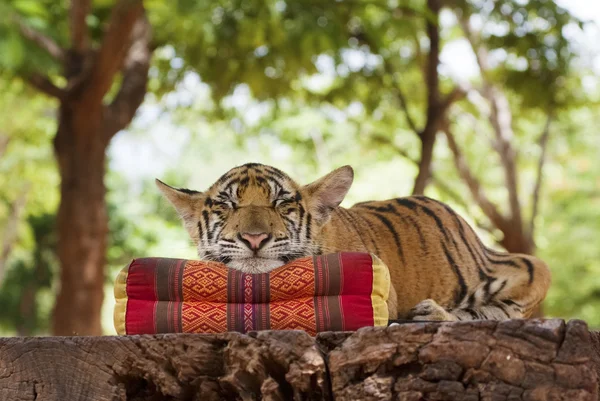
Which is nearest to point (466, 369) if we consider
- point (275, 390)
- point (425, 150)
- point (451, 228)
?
Answer: point (275, 390)

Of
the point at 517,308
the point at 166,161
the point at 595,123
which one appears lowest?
the point at 517,308

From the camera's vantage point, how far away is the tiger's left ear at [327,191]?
14.9 ft

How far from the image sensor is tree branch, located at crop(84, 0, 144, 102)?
12.1 meters

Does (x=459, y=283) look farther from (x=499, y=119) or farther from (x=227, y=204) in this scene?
(x=499, y=119)

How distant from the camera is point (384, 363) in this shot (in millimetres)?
2902

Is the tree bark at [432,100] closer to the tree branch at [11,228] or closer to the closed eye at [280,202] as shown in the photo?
the closed eye at [280,202]

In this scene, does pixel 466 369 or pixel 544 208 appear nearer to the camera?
pixel 466 369

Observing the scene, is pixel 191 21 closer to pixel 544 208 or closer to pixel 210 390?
pixel 210 390

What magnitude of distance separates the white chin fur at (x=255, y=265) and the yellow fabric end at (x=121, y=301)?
557 mm

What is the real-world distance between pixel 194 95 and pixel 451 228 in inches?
472

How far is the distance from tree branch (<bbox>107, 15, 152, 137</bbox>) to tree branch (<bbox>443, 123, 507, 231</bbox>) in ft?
16.3

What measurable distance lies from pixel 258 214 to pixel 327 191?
499mm

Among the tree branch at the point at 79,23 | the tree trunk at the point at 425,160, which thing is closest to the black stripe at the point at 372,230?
the tree trunk at the point at 425,160

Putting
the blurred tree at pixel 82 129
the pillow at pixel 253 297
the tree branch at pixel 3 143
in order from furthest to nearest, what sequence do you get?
the tree branch at pixel 3 143 < the blurred tree at pixel 82 129 < the pillow at pixel 253 297
